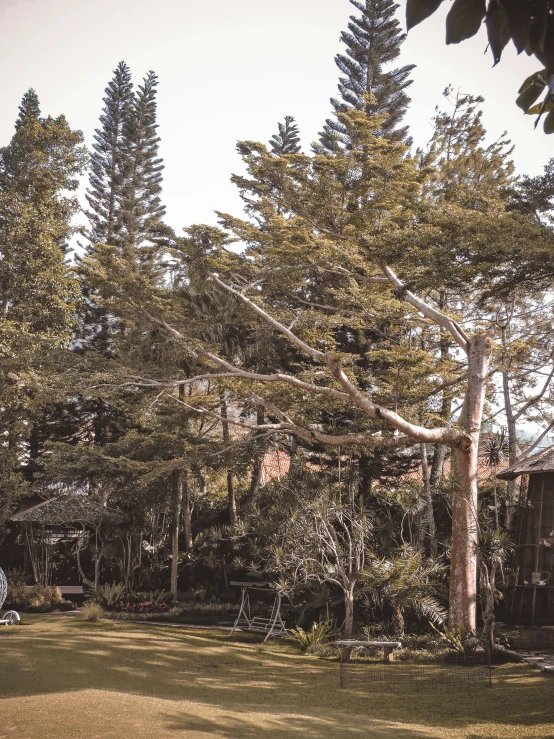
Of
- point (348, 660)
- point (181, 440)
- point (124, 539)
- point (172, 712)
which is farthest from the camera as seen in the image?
point (124, 539)

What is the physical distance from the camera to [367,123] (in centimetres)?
1018

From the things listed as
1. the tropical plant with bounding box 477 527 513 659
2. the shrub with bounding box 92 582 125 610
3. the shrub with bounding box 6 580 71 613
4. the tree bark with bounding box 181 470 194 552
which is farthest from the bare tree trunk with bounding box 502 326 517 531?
the shrub with bounding box 6 580 71 613

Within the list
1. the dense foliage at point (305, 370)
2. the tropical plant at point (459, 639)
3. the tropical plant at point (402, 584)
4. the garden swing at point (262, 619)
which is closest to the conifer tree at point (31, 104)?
the dense foliage at point (305, 370)

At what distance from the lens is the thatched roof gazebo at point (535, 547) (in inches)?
435

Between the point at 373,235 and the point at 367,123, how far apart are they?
60.9 inches

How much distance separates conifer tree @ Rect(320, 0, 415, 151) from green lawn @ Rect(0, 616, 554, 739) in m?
12.2

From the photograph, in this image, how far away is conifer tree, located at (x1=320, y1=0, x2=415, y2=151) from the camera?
1717cm

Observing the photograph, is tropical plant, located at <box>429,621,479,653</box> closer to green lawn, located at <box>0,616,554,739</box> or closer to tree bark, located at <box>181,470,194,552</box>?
green lawn, located at <box>0,616,554,739</box>

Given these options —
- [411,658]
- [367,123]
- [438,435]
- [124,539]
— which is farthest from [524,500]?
[124,539]

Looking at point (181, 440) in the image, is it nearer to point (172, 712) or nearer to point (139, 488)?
point (139, 488)

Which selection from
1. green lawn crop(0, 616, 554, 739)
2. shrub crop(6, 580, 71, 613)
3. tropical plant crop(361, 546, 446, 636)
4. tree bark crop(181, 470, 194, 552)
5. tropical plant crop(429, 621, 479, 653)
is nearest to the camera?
green lawn crop(0, 616, 554, 739)

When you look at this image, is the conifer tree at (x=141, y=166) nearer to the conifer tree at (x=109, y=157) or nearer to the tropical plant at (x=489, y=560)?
the conifer tree at (x=109, y=157)

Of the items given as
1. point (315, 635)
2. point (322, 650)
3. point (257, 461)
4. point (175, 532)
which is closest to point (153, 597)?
point (175, 532)

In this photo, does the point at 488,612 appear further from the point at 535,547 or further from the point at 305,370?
the point at 305,370
